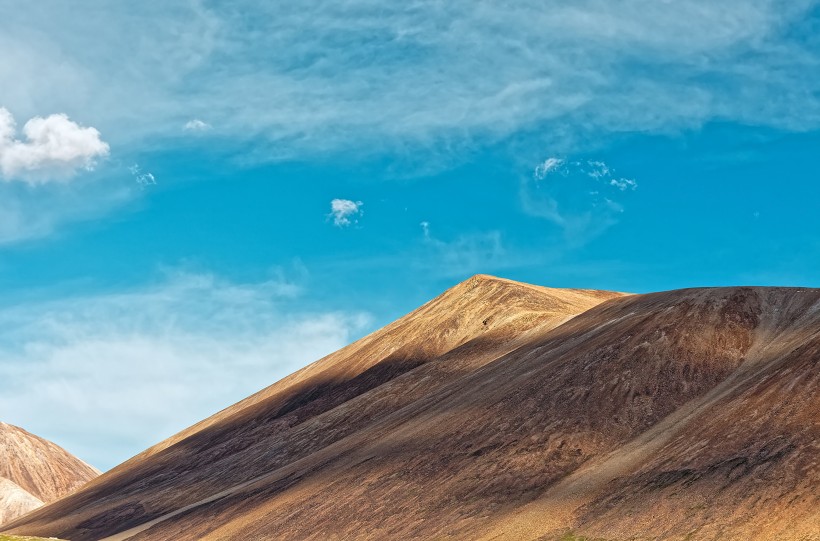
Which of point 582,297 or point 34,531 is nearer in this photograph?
point 34,531

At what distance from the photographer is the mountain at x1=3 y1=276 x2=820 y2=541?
194ft

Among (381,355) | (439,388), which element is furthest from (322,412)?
(439,388)

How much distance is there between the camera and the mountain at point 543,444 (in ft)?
194

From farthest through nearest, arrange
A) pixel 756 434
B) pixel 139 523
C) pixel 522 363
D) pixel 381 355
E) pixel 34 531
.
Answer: pixel 381 355, pixel 34 531, pixel 139 523, pixel 522 363, pixel 756 434

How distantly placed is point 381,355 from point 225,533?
63827 millimetres

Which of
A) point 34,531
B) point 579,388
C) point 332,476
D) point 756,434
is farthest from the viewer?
point 34,531

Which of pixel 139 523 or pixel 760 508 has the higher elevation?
pixel 139 523

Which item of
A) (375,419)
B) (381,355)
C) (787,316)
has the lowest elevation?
(787,316)

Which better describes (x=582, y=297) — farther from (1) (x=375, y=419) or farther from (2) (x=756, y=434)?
(2) (x=756, y=434)

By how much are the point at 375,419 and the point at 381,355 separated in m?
35.1

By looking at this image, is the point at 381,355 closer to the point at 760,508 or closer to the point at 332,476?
the point at 332,476

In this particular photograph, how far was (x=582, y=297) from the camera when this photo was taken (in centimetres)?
15288

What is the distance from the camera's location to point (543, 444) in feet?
255

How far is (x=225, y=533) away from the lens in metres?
87.1
